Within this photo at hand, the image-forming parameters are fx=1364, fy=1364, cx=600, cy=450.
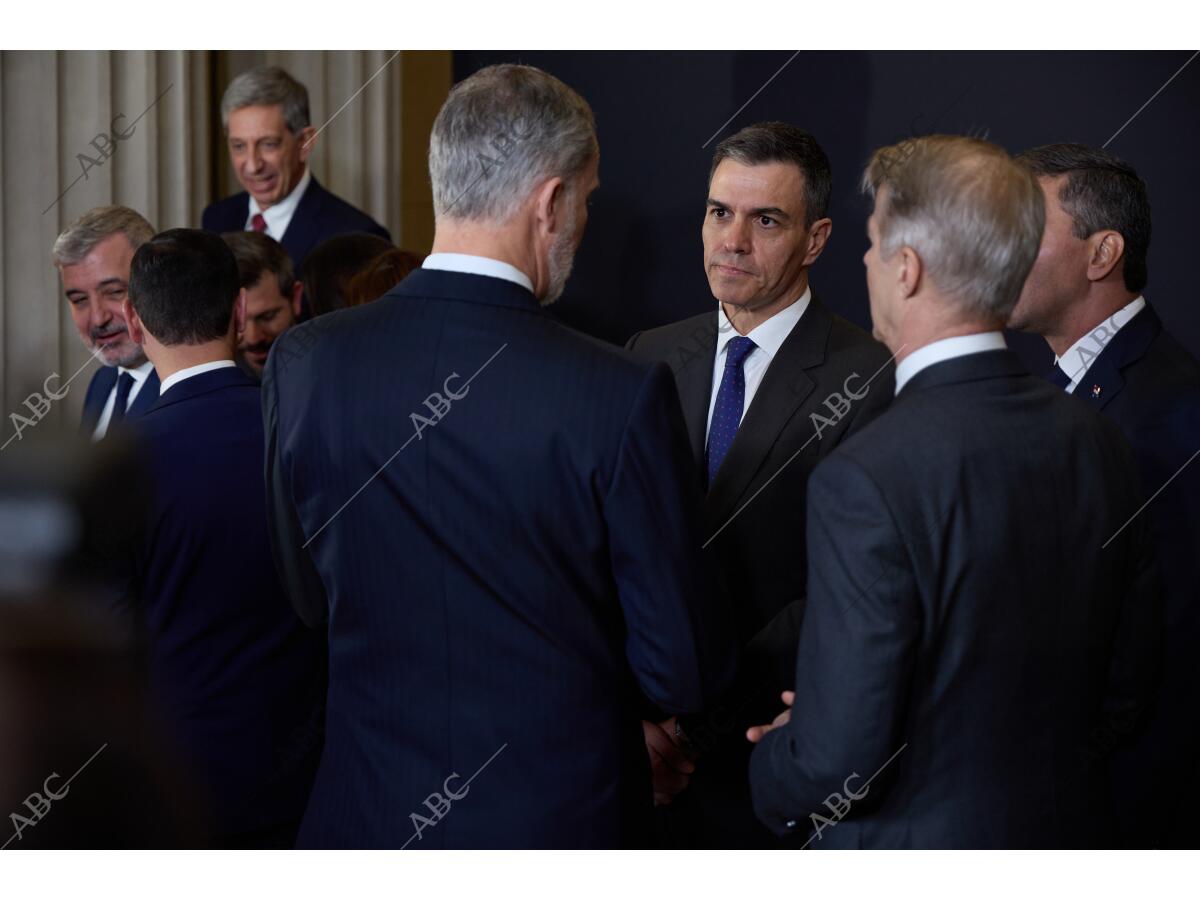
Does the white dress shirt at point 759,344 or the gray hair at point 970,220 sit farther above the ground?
the gray hair at point 970,220

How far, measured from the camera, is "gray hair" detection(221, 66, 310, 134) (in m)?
4.21

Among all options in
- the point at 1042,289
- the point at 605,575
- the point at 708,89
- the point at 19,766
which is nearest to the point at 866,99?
the point at 708,89

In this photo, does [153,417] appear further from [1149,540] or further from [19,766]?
[1149,540]

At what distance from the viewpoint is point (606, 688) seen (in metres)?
1.74

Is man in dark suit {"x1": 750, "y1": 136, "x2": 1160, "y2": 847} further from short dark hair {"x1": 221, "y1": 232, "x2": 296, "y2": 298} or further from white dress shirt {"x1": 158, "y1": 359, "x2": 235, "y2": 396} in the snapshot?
short dark hair {"x1": 221, "y1": 232, "x2": 296, "y2": 298}

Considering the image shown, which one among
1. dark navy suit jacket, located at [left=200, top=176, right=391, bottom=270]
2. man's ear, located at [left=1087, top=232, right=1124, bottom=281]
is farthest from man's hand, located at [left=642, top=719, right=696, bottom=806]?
dark navy suit jacket, located at [left=200, top=176, right=391, bottom=270]

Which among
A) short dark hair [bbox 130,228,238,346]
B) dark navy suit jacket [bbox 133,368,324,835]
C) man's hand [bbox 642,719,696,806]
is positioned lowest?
man's hand [bbox 642,719,696,806]

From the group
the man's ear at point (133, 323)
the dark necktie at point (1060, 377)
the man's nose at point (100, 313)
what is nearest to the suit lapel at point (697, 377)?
the dark necktie at point (1060, 377)

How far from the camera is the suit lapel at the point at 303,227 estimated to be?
4.15 metres

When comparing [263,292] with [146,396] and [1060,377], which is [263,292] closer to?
[146,396]

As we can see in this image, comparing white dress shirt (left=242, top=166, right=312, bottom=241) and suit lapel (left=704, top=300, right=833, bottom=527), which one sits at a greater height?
white dress shirt (left=242, top=166, right=312, bottom=241)

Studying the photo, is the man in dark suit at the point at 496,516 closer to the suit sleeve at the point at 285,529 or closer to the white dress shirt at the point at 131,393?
the suit sleeve at the point at 285,529

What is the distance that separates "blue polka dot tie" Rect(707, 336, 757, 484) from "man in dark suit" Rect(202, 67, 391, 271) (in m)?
2.04

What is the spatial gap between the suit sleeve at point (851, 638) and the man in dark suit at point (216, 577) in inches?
38.5
